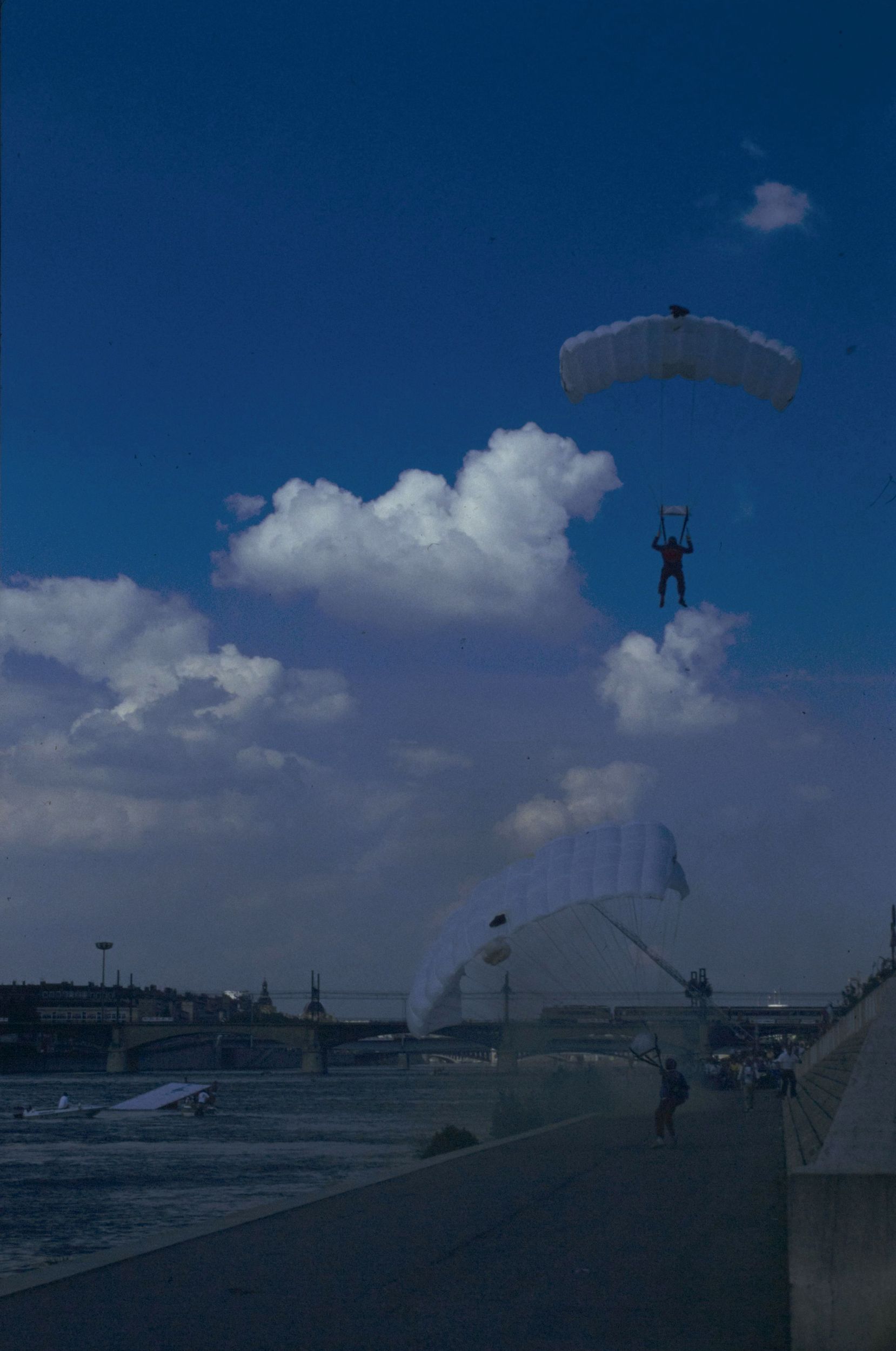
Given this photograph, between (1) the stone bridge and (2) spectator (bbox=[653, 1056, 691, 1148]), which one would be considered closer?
(2) spectator (bbox=[653, 1056, 691, 1148])

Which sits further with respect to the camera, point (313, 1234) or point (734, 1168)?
point (734, 1168)

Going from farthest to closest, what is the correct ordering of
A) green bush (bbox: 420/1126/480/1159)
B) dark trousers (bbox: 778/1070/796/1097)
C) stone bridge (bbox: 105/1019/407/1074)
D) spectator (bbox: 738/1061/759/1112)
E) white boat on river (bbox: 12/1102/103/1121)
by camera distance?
stone bridge (bbox: 105/1019/407/1074) < white boat on river (bbox: 12/1102/103/1121) < spectator (bbox: 738/1061/759/1112) < dark trousers (bbox: 778/1070/796/1097) < green bush (bbox: 420/1126/480/1159)

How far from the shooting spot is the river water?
25344 mm

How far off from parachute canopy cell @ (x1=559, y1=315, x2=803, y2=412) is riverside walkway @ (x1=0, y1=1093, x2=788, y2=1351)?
1576 centimetres

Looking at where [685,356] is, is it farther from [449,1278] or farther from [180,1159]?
[180,1159]

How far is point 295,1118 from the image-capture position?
6688 centimetres

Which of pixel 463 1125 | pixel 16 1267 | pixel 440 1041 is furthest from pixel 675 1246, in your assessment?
pixel 440 1041

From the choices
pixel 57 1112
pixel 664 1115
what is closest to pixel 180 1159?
pixel 664 1115

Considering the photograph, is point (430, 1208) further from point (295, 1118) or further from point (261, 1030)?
point (261, 1030)

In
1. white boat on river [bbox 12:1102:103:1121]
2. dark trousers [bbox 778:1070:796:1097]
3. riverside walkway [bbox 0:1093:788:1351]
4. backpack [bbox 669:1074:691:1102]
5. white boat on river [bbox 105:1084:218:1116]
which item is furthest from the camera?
white boat on river [bbox 105:1084:218:1116]

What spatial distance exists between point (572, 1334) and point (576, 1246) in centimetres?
344

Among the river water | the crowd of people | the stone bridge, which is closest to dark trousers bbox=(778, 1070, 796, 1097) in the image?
the crowd of people

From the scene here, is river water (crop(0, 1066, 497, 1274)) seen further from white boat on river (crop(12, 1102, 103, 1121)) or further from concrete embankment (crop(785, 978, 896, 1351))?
concrete embankment (crop(785, 978, 896, 1351))

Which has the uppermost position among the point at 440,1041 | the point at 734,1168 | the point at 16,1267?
the point at 734,1168
